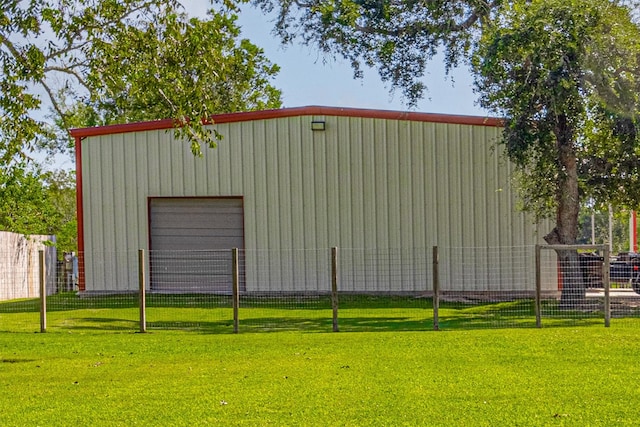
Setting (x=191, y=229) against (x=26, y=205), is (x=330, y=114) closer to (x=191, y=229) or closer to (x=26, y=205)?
(x=191, y=229)

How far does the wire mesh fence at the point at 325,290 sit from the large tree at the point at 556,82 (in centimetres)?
111

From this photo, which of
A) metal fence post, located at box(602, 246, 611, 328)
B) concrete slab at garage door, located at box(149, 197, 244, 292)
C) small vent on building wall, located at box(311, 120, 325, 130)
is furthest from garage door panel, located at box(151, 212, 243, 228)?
metal fence post, located at box(602, 246, 611, 328)

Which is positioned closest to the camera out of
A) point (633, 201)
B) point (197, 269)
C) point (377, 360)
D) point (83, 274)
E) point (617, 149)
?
point (377, 360)

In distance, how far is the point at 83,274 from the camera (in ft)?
65.3

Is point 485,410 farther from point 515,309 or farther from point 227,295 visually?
point 227,295

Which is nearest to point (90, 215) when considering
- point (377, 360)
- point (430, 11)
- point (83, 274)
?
point (83, 274)

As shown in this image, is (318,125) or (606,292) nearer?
(606,292)

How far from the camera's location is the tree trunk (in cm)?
1467

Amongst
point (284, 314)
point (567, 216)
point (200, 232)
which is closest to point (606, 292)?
point (567, 216)

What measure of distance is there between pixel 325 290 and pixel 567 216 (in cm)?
577

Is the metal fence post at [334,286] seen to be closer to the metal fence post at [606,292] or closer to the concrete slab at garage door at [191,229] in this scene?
the metal fence post at [606,292]

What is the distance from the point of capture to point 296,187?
18.8 metres

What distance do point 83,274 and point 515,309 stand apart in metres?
10.7

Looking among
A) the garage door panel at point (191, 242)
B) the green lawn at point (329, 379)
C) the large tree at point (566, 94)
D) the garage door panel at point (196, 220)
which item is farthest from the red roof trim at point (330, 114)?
the green lawn at point (329, 379)
